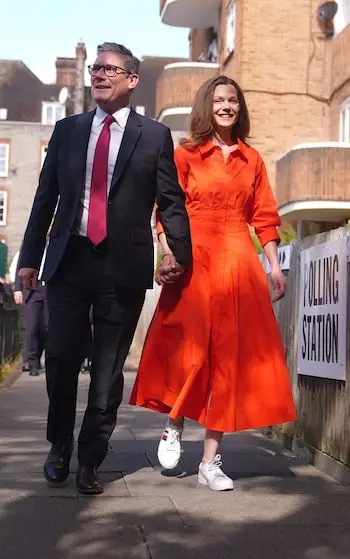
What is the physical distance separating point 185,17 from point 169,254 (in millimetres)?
22728

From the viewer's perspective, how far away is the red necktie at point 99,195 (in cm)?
491

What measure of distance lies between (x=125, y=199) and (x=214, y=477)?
1432 mm

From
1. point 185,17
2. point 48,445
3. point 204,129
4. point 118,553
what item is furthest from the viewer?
point 185,17

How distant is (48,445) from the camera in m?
6.74

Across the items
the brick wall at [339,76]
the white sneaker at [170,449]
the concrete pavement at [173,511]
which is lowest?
the concrete pavement at [173,511]

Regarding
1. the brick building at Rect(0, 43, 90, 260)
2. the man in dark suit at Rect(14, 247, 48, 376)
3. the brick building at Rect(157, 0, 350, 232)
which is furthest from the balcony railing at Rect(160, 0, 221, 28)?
the brick building at Rect(0, 43, 90, 260)

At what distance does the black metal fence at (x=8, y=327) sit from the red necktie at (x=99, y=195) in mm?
8612

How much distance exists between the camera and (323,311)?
5.87 metres

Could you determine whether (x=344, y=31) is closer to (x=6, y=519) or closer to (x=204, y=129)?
(x=204, y=129)

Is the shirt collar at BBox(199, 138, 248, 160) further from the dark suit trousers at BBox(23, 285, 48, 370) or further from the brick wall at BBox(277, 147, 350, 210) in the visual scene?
the brick wall at BBox(277, 147, 350, 210)

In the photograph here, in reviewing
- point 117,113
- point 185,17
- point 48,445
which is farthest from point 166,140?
point 185,17

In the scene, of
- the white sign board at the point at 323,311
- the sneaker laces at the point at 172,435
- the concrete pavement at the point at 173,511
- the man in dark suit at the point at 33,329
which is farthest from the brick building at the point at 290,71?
the sneaker laces at the point at 172,435

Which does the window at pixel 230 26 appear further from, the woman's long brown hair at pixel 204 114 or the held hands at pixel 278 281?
the held hands at pixel 278 281

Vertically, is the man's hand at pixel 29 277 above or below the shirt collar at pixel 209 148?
below
